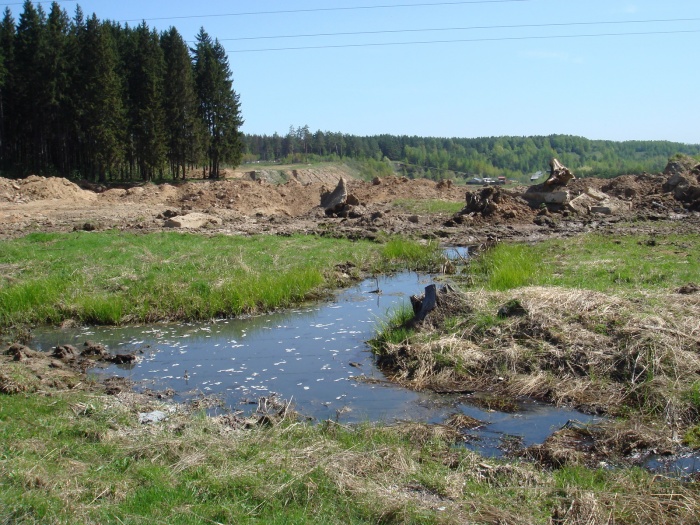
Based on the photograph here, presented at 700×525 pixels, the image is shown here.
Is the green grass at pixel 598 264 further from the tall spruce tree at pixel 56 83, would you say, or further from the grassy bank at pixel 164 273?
the tall spruce tree at pixel 56 83

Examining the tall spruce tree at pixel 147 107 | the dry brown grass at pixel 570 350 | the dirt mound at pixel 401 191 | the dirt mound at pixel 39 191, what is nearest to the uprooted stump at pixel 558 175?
the dirt mound at pixel 401 191

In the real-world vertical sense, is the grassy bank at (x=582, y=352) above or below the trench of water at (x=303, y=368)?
above

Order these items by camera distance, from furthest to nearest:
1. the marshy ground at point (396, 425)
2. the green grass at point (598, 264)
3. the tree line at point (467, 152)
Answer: the tree line at point (467, 152), the green grass at point (598, 264), the marshy ground at point (396, 425)

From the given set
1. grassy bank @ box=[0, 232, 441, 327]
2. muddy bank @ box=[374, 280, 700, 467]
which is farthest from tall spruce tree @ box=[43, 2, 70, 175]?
muddy bank @ box=[374, 280, 700, 467]

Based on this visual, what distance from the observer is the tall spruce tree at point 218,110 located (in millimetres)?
51469

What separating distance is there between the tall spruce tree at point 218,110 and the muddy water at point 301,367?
3920cm

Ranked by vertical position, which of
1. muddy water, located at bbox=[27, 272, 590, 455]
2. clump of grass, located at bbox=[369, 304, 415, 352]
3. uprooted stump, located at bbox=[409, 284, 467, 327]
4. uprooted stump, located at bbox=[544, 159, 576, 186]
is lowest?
muddy water, located at bbox=[27, 272, 590, 455]

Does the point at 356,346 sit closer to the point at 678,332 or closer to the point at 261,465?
the point at 678,332

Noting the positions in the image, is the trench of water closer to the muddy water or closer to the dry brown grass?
the muddy water

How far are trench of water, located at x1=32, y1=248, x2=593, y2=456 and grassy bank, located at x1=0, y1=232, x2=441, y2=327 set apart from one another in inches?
17.0

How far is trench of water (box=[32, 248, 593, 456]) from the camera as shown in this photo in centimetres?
826

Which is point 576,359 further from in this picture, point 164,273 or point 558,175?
point 558,175

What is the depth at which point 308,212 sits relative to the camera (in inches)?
1203

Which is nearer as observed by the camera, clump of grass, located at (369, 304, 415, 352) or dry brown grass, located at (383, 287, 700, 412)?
dry brown grass, located at (383, 287, 700, 412)
